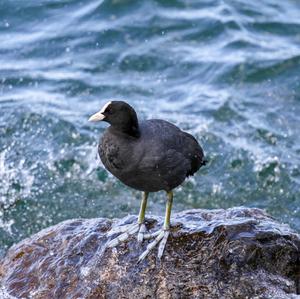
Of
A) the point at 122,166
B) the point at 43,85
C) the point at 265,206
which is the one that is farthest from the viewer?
the point at 43,85

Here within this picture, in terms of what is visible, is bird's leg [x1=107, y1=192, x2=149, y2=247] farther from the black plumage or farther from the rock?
the black plumage

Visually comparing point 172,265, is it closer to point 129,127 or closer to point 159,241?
point 159,241

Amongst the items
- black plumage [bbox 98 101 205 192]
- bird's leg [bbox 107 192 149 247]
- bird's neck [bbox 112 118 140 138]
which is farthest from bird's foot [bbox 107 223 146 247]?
bird's neck [bbox 112 118 140 138]

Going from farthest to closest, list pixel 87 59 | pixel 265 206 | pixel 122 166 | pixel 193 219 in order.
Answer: pixel 87 59
pixel 265 206
pixel 193 219
pixel 122 166

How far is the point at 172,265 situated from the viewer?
16.8 feet

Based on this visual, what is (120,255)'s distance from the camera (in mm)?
5234

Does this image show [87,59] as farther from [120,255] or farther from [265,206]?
[120,255]

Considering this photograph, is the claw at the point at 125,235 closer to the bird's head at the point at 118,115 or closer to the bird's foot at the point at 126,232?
the bird's foot at the point at 126,232

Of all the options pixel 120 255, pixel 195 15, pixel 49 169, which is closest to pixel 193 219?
pixel 120 255

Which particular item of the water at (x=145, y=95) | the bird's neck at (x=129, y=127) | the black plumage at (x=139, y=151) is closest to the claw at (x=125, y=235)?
the black plumage at (x=139, y=151)

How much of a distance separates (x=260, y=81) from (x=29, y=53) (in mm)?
3291

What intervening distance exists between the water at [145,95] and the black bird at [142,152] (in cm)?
276

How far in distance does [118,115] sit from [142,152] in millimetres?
291

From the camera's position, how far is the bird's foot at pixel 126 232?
5.32 meters
